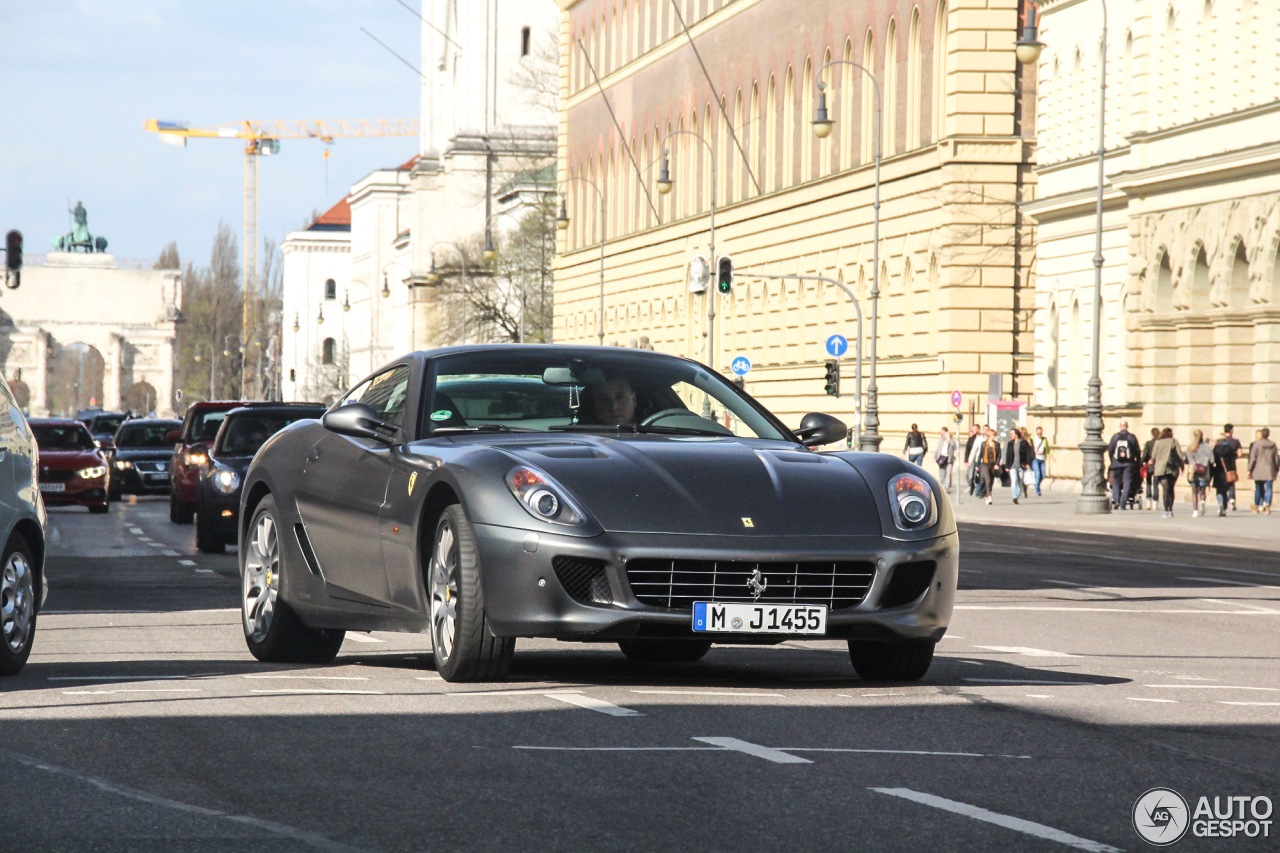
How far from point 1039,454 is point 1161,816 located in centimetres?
4491

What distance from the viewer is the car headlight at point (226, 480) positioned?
24719 mm

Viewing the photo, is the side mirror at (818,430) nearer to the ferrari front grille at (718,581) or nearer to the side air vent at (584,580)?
the ferrari front grille at (718,581)

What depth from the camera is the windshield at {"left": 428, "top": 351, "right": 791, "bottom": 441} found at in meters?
Answer: 10.5

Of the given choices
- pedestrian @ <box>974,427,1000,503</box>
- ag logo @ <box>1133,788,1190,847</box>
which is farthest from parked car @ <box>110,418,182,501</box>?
ag logo @ <box>1133,788,1190,847</box>

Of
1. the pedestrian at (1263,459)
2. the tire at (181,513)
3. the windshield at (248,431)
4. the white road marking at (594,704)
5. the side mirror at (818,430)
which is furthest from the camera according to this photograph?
the pedestrian at (1263,459)

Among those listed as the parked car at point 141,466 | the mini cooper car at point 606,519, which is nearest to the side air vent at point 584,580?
the mini cooper car at point 606,519

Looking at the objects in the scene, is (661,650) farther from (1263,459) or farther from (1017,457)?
(1017,457)

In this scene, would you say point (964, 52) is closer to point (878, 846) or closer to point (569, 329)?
point (569, 329)

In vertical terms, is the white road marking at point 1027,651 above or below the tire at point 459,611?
below

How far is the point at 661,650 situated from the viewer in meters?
11.4

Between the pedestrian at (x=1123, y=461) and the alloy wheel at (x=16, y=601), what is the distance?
33986mm

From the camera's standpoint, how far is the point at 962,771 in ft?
24.8

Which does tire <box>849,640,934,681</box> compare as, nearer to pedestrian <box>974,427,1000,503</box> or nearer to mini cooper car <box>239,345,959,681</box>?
mini cooper car <box>239,345,959,681</box>

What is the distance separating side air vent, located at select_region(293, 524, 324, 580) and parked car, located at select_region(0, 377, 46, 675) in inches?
47.0
